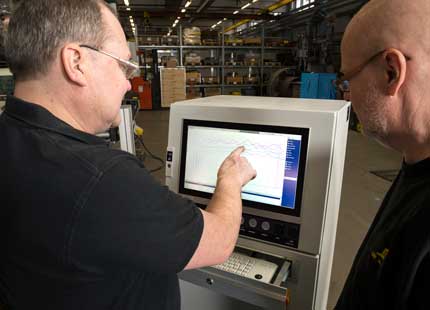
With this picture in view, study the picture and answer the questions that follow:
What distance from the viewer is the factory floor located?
2.28 m

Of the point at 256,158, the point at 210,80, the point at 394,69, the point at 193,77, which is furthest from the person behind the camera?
the point at 210,80

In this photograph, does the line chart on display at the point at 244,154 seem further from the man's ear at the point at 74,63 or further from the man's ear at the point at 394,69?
the man's ear at the point at 74,63

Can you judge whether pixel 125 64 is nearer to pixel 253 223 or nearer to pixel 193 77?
pixel 253 223

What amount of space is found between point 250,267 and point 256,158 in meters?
0.38

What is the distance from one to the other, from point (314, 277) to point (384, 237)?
416 millimetres

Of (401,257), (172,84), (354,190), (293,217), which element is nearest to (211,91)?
(172,84)

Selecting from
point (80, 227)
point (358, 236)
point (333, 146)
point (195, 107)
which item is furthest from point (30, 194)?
point (358, 236)

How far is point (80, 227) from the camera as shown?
552 millimetres

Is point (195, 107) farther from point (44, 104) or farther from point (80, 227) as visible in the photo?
point (80, 227)

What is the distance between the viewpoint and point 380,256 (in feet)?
2.19

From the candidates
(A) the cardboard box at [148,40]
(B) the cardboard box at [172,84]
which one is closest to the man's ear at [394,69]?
(B) the cardboard box at [172,84]

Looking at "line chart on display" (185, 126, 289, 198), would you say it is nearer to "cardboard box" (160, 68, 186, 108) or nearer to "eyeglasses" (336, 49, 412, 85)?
"eyeglasses" (336, 49, 412, 85)

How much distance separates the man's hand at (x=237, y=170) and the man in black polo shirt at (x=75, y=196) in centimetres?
17

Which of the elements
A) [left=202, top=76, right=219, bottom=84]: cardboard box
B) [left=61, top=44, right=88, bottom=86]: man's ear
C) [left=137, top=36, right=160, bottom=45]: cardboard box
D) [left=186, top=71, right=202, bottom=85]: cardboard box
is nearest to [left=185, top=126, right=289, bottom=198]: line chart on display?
[left=61, top=44, right=88, bottom=86]: man's ear
